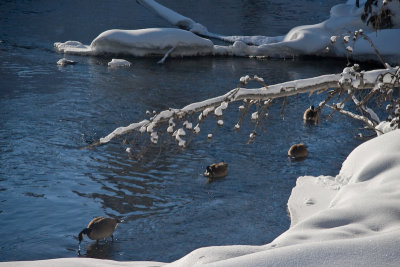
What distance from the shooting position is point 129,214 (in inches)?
284

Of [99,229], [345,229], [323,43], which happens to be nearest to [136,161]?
[99,229]

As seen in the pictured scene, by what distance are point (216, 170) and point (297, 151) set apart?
1613 mm

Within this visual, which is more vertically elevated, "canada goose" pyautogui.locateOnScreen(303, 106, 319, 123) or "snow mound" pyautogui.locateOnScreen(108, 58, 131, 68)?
"snow mound" pyautogui.locateOnScreen(108, 58, 131, 68)

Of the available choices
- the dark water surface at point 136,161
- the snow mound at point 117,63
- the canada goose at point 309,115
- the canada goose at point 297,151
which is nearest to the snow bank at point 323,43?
the dark water surface at point 136,161

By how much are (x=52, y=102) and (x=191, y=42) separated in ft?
22.1

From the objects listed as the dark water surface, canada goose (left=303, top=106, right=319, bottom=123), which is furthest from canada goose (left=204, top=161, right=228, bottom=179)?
canada goose (left=303, top=106, right=319, bottom=123)

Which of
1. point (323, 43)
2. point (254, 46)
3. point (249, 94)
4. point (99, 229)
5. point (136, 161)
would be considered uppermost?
point (323, 43)

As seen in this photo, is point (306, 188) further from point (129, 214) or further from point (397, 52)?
point (397, 52)

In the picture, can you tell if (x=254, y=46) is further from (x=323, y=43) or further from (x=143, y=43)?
(x=143, y=43)

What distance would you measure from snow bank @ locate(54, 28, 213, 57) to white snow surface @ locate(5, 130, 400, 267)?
11.2 m

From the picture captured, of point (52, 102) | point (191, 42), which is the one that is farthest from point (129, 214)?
point (191, 42)

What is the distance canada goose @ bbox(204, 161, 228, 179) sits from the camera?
826 centimetres

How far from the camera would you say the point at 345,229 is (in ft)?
12.8

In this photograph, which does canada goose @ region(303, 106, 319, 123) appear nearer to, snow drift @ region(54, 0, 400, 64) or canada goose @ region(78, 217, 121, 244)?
canada goose @ region(78, 217, 121, 244)
